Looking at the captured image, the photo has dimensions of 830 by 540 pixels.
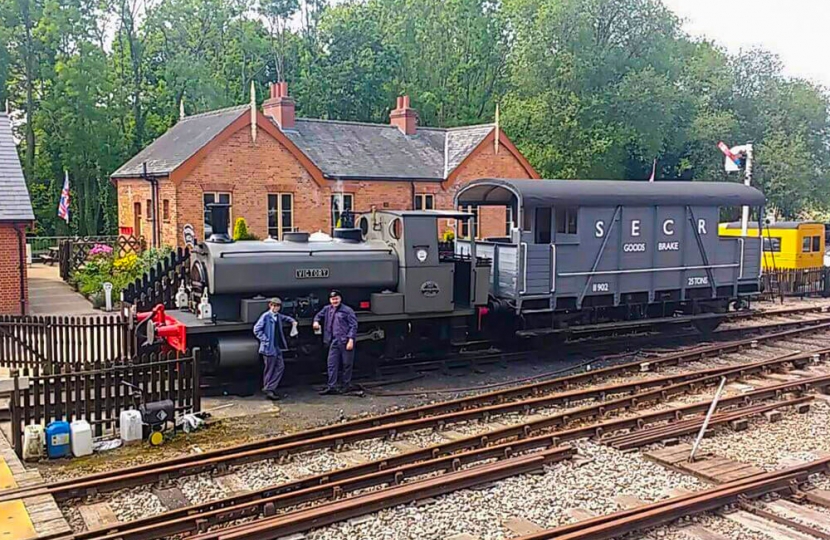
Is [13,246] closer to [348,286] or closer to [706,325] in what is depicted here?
[348,286]

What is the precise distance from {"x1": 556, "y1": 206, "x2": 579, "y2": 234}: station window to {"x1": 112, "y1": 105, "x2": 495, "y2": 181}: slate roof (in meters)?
13.7

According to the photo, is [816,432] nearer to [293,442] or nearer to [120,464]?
[293,442]

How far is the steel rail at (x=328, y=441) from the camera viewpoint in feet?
24.5

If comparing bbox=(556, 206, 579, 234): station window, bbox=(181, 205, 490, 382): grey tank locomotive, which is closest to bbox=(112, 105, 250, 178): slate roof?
bbox=(181, 205, 490, 382): grey tank locomotive

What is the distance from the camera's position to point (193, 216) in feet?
81.0

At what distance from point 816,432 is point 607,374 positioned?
12.3 ft

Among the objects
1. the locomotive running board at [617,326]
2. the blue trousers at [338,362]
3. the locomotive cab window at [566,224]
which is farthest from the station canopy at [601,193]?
the blue trousers at [338,362]

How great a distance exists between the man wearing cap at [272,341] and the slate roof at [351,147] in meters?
15.0

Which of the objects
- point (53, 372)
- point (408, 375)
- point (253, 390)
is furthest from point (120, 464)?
point (408, 375)

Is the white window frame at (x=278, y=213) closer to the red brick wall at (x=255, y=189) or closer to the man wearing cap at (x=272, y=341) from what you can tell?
the red brick wall at (x=255, y=189)

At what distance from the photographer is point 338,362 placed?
39.3 feet

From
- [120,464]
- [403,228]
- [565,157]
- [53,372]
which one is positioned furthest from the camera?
[565,157]

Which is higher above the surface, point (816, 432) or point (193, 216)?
point (193, 216)

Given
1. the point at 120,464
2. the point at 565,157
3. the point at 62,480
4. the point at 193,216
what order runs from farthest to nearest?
the point at 565,157 < the point at 193,216 < the point at 120,464 < the point at 62,480
